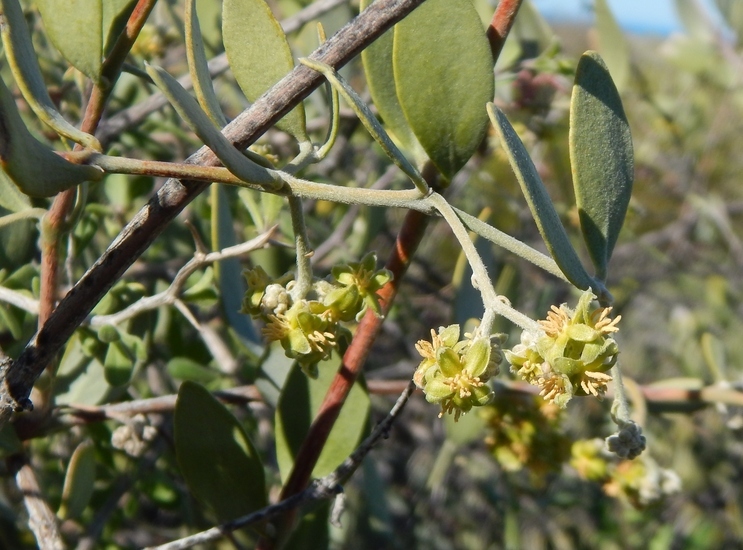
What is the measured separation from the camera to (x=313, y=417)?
40.3 inches

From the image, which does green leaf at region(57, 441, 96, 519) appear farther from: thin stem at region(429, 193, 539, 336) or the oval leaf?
thin stem at region(429, 193, 539, 336)

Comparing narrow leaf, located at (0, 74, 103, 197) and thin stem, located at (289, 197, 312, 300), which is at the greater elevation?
narrow leaf, located at (0, 74, 103, 197)

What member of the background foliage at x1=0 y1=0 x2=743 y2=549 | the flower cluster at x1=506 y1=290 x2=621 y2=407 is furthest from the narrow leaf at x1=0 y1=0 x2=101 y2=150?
the flower cluster at x1=506 y1=290 x2=621 y2=407

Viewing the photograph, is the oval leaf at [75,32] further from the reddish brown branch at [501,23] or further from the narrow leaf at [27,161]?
the reddish brown branch at [501,23]

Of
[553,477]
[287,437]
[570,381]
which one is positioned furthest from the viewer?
[553,477]

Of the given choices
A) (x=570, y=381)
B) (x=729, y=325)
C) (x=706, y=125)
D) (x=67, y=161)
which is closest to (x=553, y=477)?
(x=729, y=325)

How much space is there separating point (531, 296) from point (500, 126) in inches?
81.5

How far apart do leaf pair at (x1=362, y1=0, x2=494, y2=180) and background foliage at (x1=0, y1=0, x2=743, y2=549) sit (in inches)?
10.5

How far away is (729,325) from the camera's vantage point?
11.1ft

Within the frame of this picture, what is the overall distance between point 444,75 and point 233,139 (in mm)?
208

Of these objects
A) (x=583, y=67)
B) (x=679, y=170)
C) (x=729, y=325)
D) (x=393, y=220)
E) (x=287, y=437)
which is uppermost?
(x=583, y=67)

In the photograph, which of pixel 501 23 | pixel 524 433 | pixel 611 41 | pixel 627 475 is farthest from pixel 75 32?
pixel 611 41

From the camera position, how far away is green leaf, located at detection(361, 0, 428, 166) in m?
0.81

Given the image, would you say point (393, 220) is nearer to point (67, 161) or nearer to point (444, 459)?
point (444, 459)
